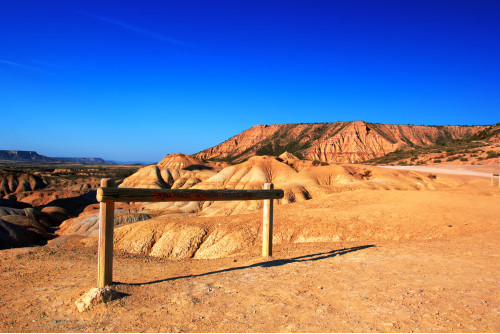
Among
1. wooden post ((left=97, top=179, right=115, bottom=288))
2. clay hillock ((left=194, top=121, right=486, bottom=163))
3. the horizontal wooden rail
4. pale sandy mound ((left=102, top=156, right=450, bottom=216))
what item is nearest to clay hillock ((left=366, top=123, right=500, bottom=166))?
pale sandy mound ((left=102, top=156, right=450, bottom=216))

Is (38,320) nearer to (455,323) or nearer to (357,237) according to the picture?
(455,323)

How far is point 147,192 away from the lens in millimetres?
5867

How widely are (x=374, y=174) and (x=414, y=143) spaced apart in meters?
83.4

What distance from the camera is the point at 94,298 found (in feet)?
15.1

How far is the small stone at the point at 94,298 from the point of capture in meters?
4.54

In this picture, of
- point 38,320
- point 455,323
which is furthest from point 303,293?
point 38,320

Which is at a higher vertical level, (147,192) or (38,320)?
(147,192)

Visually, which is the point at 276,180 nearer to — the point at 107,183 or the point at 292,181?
the point at 292,181

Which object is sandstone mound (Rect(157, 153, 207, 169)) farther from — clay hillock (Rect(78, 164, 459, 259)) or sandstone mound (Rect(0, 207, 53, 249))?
clay hillock (Rect(78, 164, 459, 259))

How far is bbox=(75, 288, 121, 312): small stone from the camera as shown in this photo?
14.9ft

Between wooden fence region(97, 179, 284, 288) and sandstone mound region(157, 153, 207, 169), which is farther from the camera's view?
sandstone mound region(157, 153, 207, 169)

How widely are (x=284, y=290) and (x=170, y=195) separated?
2538 mm

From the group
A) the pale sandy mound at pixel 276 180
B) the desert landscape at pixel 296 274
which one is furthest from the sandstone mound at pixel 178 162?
the desert landscape at pixel 296 274

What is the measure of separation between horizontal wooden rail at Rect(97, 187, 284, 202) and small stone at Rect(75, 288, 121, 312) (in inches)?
50.3
